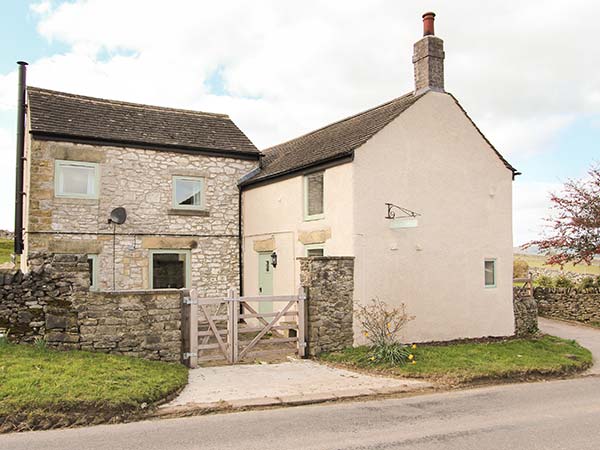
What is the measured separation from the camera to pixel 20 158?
16.3m

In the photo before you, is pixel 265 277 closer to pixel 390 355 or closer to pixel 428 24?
pixel 390 355

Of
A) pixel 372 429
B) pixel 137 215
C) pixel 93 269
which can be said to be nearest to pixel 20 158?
pixel 137 215

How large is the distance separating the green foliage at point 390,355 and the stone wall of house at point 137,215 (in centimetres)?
683

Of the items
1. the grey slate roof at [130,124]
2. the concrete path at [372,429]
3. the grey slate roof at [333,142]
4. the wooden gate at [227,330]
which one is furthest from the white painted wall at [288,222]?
the concrete path at [372,429]

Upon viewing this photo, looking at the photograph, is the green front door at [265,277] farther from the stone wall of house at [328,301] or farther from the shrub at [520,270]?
the shrub at [520,270]

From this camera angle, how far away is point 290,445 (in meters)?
6.48

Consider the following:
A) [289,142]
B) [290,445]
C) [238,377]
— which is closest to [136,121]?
[289,142]

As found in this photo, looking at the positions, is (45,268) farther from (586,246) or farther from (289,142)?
(586,246)

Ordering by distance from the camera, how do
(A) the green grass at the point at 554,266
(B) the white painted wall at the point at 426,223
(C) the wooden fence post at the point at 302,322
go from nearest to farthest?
(C) the wooden fence post at the point at 302,322, (B) the white painted wall at the point at 426,223, (A) the green grass at the point at 554,266

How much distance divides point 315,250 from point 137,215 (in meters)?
5.66

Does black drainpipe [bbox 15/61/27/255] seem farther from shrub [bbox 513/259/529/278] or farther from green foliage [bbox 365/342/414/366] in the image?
shrub [bbox 513/259/529/278]

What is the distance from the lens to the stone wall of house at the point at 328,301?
40.6 ft

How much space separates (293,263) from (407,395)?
266 inches

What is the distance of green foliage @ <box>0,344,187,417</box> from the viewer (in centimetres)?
752
